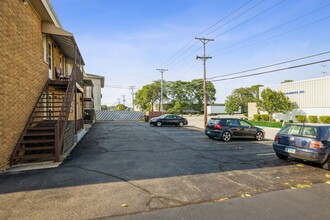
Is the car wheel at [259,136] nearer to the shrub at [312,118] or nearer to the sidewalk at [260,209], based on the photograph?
the sidewalk at [260,209]

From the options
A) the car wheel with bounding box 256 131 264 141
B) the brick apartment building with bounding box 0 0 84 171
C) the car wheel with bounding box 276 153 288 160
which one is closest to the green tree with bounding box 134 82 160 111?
the car wheel with bounding box 256 131 264 141

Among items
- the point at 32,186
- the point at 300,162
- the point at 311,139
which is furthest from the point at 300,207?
the point at 32,186

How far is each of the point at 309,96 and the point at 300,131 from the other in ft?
95.5

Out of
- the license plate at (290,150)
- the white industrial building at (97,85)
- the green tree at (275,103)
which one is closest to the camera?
the license plate at (290,150)

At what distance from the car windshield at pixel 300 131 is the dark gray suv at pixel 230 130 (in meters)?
5.42

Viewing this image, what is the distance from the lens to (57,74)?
43.4ft

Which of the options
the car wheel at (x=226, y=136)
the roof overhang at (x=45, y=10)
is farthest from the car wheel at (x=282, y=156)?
the roof overhang at (x=45, y=10)

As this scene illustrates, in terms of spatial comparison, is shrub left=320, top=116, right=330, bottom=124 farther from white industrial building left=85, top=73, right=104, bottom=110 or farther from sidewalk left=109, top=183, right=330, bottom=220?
white industrial building left=85, top=73, right=104, bottom=110

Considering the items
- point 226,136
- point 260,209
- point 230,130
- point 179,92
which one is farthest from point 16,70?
point 179,92

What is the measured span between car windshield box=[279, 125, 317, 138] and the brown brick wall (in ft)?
30.0

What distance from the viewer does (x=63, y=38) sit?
40.0ft

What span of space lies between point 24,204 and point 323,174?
294 inches

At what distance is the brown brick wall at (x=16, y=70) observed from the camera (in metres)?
6.61

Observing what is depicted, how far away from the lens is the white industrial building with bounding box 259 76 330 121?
29.5m
